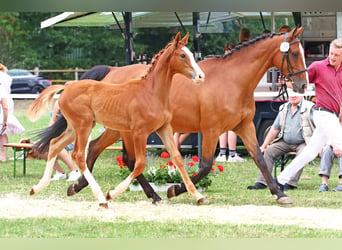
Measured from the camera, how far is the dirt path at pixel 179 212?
7555mm

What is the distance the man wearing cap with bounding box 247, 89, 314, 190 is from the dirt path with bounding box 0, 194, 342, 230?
164cm

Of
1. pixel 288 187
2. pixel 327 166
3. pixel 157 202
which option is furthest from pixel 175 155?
pixel 327 166

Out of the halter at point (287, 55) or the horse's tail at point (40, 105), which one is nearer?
the halter at point (287, 55)

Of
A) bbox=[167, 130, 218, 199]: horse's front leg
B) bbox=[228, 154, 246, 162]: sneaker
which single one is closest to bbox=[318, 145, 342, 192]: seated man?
bbox=[167, 130, 218, 199]: horse's front leg

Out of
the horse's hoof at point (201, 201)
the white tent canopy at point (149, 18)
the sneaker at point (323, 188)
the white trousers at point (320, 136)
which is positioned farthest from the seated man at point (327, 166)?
the white tent canopy at point (149, 18)

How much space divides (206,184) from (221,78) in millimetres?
1461

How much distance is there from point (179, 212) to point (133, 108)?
1.15 meters

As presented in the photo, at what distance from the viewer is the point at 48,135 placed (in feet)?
29.5

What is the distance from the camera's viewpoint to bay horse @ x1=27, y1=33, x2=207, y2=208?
26.6 ft

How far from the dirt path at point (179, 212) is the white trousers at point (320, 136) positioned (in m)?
0.81

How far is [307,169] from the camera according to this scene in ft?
40.0

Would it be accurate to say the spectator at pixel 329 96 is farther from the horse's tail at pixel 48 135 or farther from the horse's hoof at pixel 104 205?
the horse's tail at pixel 48 135

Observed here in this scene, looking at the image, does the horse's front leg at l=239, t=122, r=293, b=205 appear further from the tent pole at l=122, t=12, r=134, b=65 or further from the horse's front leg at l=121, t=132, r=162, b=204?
the tent pole at l=122, t=12, r=134, b=65

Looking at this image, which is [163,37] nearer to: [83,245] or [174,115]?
[174,115]
